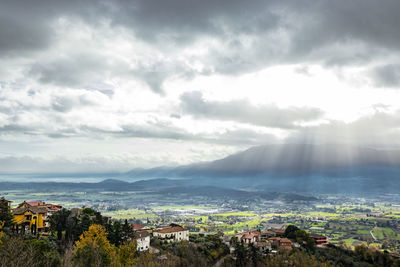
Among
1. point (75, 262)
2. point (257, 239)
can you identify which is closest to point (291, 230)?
point (257, 239)

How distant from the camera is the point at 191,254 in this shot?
49.8 m

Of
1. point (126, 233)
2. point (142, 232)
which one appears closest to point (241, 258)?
point (142, 232)

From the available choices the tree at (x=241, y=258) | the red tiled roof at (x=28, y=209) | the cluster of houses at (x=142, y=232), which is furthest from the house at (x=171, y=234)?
the red tiled roof at (x=28, y=209)

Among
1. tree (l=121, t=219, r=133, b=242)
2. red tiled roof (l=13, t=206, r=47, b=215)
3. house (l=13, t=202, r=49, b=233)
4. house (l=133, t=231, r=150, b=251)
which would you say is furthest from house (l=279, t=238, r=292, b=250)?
red tiled roof (l=13, t=206, r=47, b=215)

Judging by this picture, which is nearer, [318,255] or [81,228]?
[81,228]

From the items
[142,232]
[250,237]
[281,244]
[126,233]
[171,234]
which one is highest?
[126,233]

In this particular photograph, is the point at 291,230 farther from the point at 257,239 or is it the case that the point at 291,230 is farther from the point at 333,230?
the point at 333,230

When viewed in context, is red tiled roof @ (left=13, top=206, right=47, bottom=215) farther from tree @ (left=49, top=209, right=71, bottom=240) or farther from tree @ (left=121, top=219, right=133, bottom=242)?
tree @ (left=121, top=219, right=133, bottom=242)

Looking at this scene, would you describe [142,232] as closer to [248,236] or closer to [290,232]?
[248,236]

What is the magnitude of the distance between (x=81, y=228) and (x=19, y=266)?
26.3 meters

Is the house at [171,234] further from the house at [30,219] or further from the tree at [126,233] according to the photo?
the house at [30,219]

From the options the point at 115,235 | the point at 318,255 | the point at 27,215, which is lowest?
the point at 318,255

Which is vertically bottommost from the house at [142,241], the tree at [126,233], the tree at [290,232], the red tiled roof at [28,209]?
the tree at [290,232]

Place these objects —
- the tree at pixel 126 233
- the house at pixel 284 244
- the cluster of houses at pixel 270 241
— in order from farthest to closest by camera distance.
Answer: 1. the cluster of houses at pixel 270 241
2. the house at pixel 284 244
3. the tree at pixel 126 233
